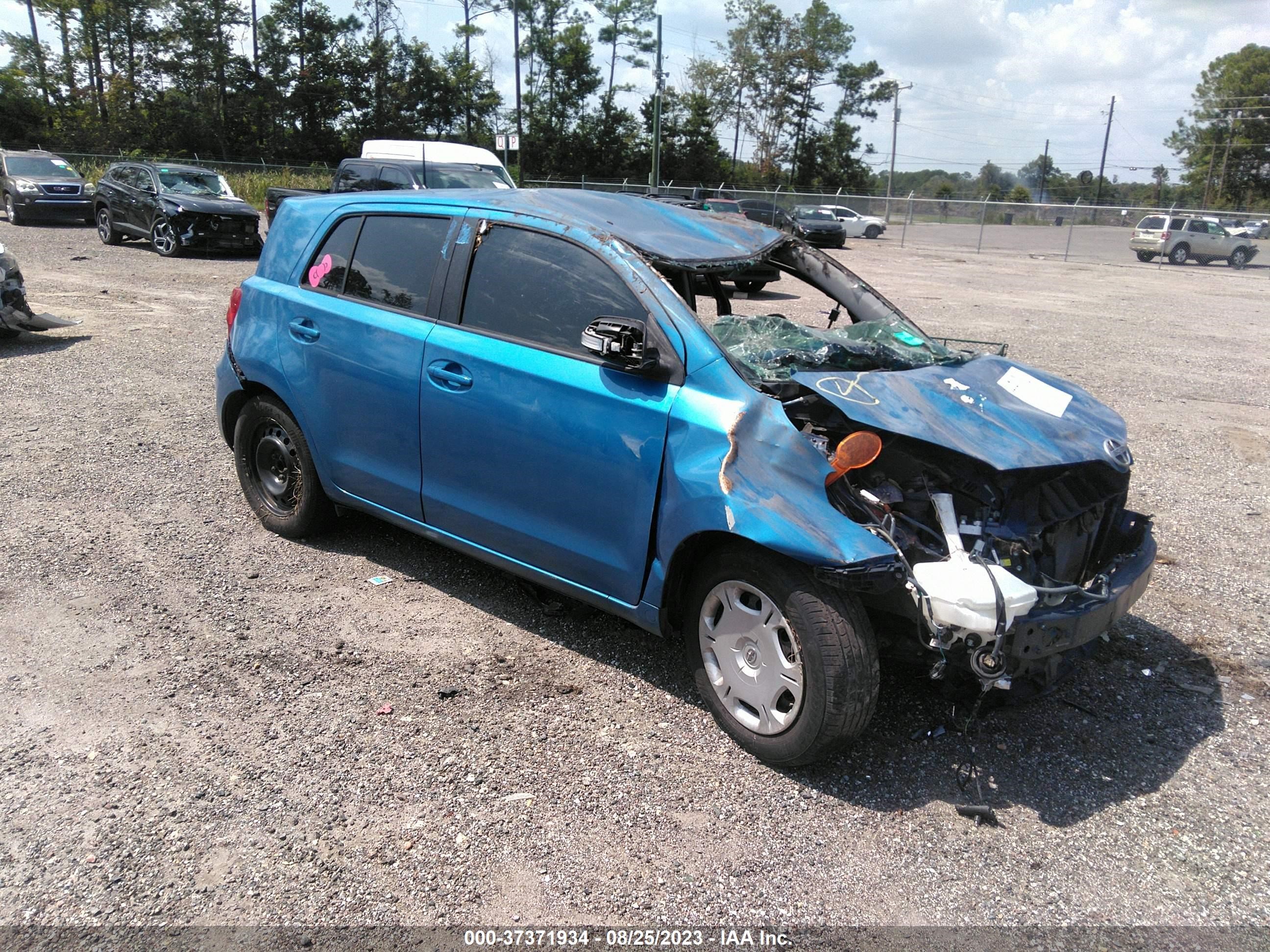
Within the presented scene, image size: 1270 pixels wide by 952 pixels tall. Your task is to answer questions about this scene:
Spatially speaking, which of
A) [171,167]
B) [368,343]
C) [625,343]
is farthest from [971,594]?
[171,167]

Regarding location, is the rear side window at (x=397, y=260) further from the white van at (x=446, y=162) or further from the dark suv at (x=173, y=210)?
the dark suv at (x=173, y=210)

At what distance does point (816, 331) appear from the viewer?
4.33 metres

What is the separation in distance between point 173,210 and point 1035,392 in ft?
56.4

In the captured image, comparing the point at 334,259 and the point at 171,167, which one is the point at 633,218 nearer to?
the point at 334,259

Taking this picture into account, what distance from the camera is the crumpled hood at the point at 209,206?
1697 cm

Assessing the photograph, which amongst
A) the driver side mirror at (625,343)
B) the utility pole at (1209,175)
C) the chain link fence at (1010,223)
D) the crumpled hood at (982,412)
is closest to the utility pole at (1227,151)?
the utility pole at (1209,175)

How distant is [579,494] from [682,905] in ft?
5.10

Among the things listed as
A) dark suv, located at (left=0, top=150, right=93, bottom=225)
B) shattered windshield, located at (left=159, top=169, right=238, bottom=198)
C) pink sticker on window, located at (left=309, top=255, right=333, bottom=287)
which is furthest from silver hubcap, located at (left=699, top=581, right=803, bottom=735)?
dark suv, located at (left=0, top=150, right=93, bottom=225)

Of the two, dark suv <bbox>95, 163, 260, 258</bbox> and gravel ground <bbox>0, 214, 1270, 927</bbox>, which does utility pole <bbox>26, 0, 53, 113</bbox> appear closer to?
dark suv <bbox>95, 163, 260, 258</bbox>

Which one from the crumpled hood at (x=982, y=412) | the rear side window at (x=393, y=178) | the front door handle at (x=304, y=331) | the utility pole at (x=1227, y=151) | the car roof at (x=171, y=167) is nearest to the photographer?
the crumpled hood at (x=982, y=412)

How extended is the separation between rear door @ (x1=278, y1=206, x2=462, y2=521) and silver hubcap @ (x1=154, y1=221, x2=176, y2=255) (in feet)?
47.5

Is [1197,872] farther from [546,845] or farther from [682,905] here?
[546,845]

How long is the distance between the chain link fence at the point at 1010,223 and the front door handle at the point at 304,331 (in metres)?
26.2

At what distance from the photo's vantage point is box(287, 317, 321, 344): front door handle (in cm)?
457
